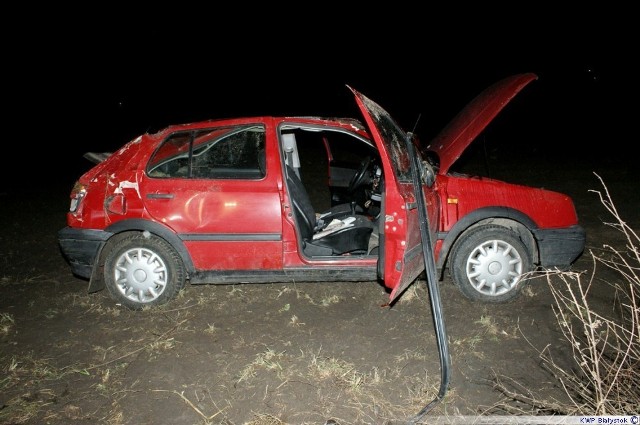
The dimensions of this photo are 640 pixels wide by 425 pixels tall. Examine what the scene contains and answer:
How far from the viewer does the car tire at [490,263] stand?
158 inches

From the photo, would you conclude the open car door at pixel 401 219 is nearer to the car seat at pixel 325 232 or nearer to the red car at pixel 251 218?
the red car at pixel 251 218

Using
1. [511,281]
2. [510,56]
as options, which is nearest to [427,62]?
[510,56]

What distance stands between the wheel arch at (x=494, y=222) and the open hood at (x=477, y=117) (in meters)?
0.46

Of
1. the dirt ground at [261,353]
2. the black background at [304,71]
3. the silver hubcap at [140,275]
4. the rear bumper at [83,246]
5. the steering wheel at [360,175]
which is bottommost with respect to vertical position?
the dirt ground at [261,353]

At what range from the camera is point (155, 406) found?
9.91 feet

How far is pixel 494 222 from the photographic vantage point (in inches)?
163

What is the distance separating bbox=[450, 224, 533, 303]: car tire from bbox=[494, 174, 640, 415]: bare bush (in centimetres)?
50

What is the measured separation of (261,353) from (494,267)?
6.82 ft

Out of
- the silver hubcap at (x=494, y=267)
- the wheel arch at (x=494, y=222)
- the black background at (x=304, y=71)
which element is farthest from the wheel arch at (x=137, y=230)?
the black background at (x=304, y=71)

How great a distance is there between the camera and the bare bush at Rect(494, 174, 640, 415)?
2.22 meters

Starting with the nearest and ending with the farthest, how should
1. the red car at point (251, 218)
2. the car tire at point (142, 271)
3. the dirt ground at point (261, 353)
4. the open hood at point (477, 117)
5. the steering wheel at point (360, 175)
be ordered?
the dirt ground at point (261, 353) → the open hood at point (477, 117) → the red car at point (251, 218) → the car tire at point (142, 271) → the steering wheel at point (360, 175)

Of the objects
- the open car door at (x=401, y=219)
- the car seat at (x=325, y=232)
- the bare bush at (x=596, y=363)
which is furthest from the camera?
the car seat at (x=325, y=232)

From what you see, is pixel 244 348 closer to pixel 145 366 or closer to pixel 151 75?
pixel 145 366

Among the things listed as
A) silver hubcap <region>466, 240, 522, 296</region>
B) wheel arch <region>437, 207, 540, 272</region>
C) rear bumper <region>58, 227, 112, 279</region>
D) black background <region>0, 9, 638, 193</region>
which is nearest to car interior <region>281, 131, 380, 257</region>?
wheel arch <region>437, 207, 540, 272</region>
